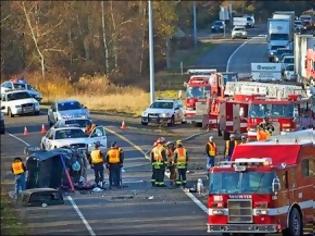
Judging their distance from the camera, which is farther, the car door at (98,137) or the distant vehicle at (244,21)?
the distant vehicle at (244,21)

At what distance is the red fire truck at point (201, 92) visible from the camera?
5069 centimetres

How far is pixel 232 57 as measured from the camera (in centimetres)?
9081

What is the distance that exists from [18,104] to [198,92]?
1054 cm

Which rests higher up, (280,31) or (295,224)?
(280,31)

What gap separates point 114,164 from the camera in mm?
33656

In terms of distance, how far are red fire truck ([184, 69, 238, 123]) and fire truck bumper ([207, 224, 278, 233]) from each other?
2519 cm

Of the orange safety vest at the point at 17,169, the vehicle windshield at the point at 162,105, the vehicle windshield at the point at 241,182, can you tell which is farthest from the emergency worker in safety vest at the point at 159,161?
the vehicle windshield at the point at 162,105

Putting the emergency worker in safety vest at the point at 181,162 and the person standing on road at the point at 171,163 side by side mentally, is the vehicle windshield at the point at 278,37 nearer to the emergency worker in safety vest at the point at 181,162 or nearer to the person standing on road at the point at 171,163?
the person standing on road at the point at 171,163

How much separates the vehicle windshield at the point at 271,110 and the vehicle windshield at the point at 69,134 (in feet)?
21.1

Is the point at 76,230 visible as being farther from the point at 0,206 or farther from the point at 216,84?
the point at 216,84

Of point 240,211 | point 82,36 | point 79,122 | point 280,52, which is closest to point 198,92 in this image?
point 79,122

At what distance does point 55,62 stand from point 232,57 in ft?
70.9

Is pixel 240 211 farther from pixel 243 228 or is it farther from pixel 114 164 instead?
pixel 114 164

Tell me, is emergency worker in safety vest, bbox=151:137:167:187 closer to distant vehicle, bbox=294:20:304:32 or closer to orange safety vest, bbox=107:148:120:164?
orange safety vest, bbox=107:148:120:164
